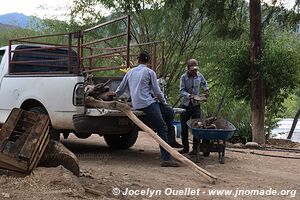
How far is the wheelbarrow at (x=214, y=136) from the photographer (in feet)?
25.3

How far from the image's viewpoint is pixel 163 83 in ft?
Answer: 28.5

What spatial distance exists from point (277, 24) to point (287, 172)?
6.20 metres

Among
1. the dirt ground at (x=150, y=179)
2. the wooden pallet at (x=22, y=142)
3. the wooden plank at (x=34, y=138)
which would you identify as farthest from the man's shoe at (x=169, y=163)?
the wooden plank at (x=34, y=138)

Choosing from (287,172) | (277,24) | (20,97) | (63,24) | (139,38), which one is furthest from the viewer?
(63,24)

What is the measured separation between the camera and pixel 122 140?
960 centimetres

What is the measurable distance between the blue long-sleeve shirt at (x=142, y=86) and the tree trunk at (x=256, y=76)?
5.72 metres

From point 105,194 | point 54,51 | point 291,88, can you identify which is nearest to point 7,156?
point 105,194

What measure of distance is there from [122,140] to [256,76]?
460cm

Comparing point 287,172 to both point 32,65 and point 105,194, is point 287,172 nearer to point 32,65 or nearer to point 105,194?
point 105,194

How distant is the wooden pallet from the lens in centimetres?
512

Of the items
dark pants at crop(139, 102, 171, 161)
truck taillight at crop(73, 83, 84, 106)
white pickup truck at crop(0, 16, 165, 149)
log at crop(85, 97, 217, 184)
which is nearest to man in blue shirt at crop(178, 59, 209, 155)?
white pickup truck at crop(0, 16, 165, 149)

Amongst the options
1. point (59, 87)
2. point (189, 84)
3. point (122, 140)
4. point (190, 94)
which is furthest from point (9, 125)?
point (122, 140)

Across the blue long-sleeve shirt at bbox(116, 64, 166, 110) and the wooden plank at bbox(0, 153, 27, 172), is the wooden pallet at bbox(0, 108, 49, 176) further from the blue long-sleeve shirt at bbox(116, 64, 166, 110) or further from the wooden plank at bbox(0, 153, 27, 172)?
the blue long-sleeve shirt at bbox(116, 64, 166, 110)

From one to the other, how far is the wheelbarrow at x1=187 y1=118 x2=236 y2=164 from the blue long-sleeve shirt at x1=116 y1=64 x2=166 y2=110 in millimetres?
890
